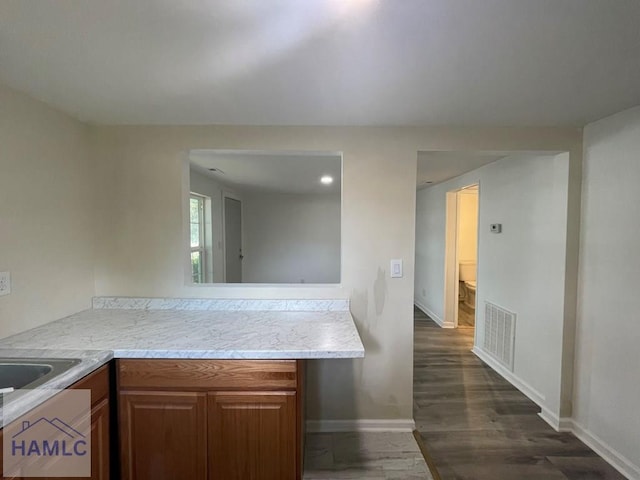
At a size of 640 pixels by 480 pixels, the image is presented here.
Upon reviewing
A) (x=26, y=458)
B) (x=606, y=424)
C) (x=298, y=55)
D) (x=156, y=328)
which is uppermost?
(x=298, y=55)

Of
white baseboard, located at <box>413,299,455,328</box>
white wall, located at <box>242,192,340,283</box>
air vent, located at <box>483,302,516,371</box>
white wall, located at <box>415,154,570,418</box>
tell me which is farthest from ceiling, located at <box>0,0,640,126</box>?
white wall, located at <box>242,192,340,283</box>

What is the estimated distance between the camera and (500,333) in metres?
3.07

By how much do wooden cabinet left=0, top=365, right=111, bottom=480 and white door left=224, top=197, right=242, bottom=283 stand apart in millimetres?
3677

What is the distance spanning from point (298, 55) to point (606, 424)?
2825 millimetres

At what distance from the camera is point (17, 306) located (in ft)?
5.20

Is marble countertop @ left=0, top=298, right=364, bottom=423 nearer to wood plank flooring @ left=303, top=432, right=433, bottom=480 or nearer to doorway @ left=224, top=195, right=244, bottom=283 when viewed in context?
wood plank flooring @ left=303, top=432, right=433, bottom=480

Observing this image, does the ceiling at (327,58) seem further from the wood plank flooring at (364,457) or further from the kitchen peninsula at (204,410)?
the wood plank flooring at (364,457)

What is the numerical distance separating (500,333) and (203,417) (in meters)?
2.91

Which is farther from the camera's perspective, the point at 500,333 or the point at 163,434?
the point at 500,333

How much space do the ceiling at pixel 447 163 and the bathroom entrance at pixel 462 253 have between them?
0.35 meters

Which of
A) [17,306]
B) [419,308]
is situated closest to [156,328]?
[17,306]

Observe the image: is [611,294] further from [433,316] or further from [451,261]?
[433,316]

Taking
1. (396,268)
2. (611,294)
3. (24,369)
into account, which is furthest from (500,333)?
(24,369)

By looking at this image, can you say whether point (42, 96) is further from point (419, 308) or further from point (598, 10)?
point (419, 308)
